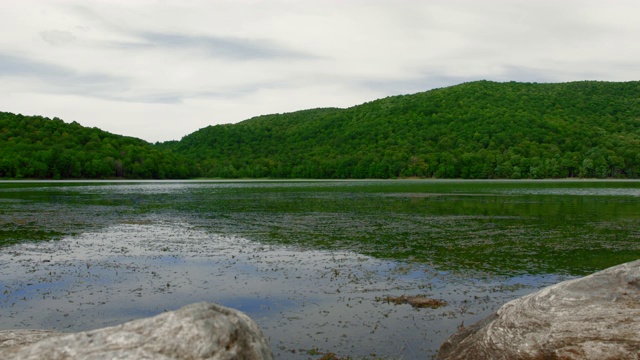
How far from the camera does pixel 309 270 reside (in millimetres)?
18891

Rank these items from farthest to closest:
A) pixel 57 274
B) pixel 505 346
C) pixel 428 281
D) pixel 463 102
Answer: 1. pixel 463 102
2. pixel 57 274
3. pixel 428 281
4. pixel 505 346

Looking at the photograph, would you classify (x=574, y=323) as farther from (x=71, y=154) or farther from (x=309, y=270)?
(x=71, y=154)

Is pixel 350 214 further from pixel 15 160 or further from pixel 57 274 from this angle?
pixel 15 160

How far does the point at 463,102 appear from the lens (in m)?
197

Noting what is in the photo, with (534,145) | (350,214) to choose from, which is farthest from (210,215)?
(534,145)

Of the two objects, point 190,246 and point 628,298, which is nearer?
point 628,298

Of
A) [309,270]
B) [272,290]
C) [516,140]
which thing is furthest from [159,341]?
[516,140]

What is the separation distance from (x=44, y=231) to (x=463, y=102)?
185707mm

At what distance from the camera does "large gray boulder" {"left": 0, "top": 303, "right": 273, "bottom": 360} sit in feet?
16.0

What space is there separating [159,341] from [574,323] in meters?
6.21

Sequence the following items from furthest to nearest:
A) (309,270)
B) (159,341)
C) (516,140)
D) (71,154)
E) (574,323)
→ (516,140) < (71,154) < (309,270) < (574,323) < (159,341)

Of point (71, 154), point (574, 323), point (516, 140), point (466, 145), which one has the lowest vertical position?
point (574, 323)

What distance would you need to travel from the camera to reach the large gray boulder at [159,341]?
4.87 metres

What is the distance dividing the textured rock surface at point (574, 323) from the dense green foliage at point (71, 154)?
156 meters
